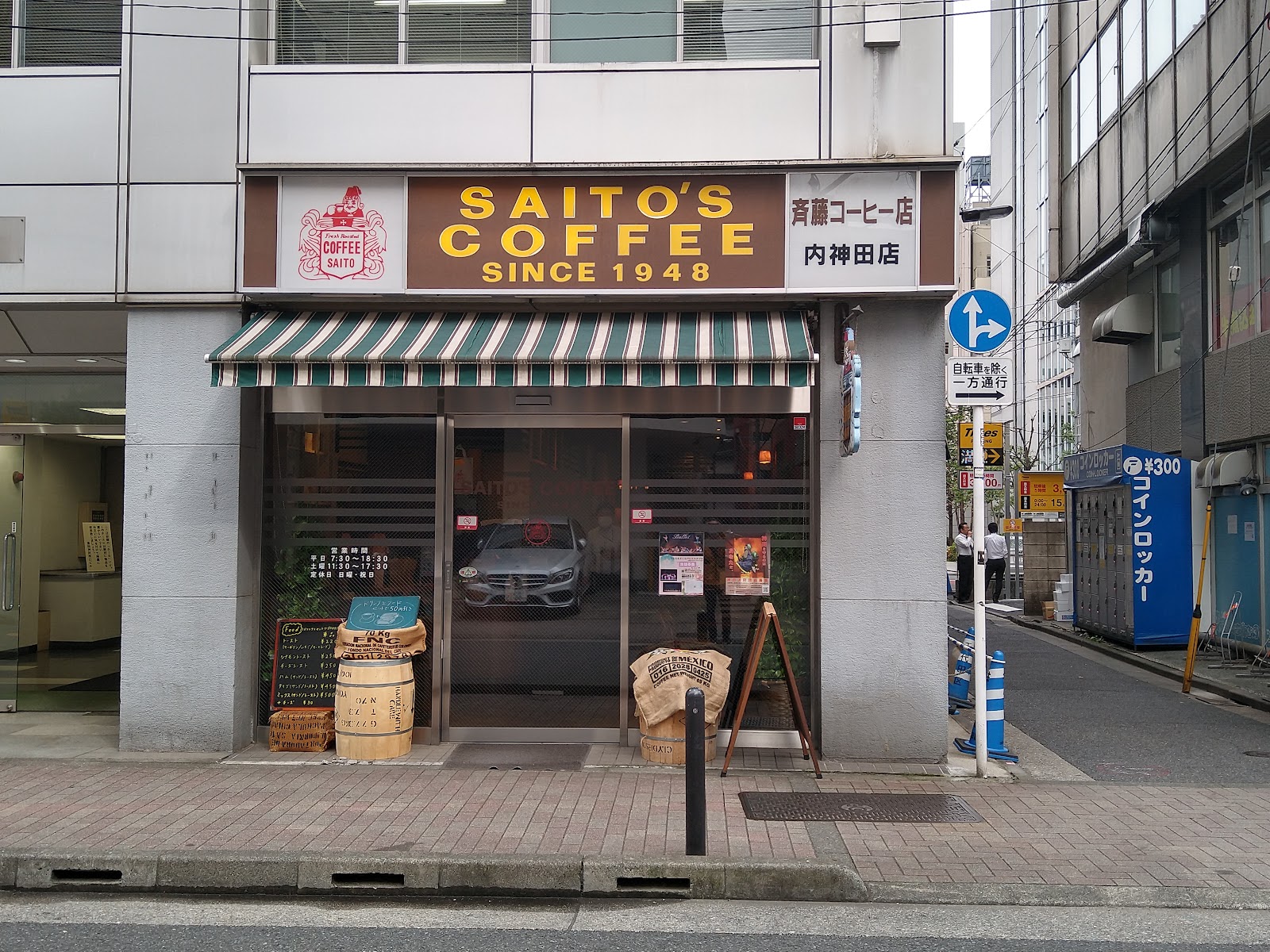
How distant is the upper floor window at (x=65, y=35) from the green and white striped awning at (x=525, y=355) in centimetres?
312

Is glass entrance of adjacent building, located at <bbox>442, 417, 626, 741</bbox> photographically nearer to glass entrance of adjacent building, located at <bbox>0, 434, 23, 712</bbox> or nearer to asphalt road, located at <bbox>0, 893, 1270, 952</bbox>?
asphalt road, located at <bbox>0, 893, 1270, 952</bbox>

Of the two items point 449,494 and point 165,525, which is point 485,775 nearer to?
point 449,494

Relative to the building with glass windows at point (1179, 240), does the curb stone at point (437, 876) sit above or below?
below

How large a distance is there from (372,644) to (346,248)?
11.0ft

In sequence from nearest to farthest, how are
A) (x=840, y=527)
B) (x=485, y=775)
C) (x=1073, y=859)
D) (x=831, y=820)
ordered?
1. (x=1073, y=859)
2. (x=831, y=820)
3. (x=485, y=775)
4. (x=840, y=527)

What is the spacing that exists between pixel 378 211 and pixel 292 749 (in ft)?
15.1

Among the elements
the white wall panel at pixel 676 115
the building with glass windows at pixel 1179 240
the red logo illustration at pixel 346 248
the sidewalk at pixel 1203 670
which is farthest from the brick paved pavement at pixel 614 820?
the building with glass windows at pixel 1179 240

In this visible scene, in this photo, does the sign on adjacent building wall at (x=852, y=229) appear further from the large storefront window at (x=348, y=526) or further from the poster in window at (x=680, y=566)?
the large storefront window at (x=348, y=526)

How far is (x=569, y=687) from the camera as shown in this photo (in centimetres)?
915

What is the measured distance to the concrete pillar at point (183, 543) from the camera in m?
8.80

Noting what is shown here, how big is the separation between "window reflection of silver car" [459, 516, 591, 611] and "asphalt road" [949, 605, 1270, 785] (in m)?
4.40

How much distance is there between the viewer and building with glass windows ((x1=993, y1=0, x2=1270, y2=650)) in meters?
15.2

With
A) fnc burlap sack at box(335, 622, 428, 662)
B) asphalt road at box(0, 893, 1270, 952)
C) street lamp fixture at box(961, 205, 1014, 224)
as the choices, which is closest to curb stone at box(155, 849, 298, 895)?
asphalt road at box(0, 893, 1270, 952)

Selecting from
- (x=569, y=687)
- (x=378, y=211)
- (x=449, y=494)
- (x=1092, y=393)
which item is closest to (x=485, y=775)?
(x=569, y=687)
